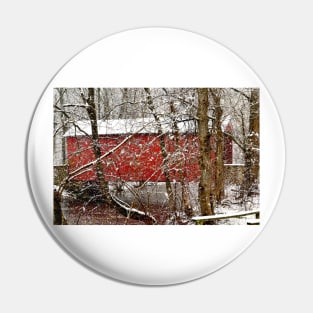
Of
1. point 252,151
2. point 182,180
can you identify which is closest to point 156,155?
point 182,180

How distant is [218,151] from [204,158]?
0.08 meters

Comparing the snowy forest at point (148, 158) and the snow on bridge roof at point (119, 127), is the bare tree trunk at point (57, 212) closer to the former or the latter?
the snowy forest at point (148, 158)

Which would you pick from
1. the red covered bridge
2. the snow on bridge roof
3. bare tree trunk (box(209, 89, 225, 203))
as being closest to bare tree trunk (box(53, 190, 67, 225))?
the red covered bridge

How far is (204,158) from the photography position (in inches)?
92.4

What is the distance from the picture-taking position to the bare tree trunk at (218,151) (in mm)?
2340

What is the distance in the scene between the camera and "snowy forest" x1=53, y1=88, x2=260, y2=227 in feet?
7.65

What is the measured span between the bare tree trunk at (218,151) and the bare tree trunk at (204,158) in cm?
4

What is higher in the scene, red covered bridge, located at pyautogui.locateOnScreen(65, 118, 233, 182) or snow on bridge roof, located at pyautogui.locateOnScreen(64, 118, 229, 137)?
snow on bridge roof, located at pyautogui.locateOnScreen(64, 118, 229, 137)

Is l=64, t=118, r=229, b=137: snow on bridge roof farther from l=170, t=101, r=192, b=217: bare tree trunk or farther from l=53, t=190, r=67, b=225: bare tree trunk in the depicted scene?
l=53, t=190, r=67, b=225: bare tree trunk

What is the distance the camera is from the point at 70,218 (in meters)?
2.33

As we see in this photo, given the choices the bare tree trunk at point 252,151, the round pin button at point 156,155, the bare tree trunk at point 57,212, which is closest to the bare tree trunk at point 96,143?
the round pin button at point 156,155
